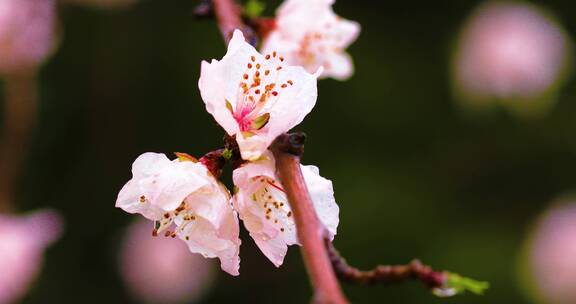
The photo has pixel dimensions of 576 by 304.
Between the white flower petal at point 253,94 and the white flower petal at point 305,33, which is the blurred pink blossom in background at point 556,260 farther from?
the white flower petal at point 253,94

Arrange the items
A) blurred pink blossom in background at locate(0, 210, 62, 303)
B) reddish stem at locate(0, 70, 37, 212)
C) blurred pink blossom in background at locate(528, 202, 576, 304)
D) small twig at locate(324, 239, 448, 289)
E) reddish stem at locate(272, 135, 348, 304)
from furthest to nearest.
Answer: blurred pink blossom in background at locate(528, 202, 576, 304) < reddish stem at locate(0, 70, 37, 212) < blurred pink blossom in background at locate(0, 210, 62, 303) < small twig at locate(324, 239, 448, 289) < reddish stem at locate(272, 135, 348, 304)

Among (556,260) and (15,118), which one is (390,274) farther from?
(556,260)

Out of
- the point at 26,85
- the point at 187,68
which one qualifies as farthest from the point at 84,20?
the point at 26,85

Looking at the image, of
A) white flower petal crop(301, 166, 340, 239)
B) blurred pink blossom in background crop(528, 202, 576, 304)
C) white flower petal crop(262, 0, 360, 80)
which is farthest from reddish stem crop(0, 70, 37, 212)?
white flower petal crop(301, 166, 340, 239)

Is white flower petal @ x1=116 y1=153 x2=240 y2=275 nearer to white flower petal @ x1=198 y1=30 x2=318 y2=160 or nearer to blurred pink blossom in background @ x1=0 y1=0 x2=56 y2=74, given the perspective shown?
white flower petal @ x1=198 y1=30 x2=318 y2=160

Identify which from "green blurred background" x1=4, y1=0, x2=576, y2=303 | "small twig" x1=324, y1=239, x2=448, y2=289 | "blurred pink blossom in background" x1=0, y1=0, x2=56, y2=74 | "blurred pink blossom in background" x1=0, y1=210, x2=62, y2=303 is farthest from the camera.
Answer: "green blurred background" x1=4, y1=0, x2=576, y2=303

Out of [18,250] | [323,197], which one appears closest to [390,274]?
[323,197]
